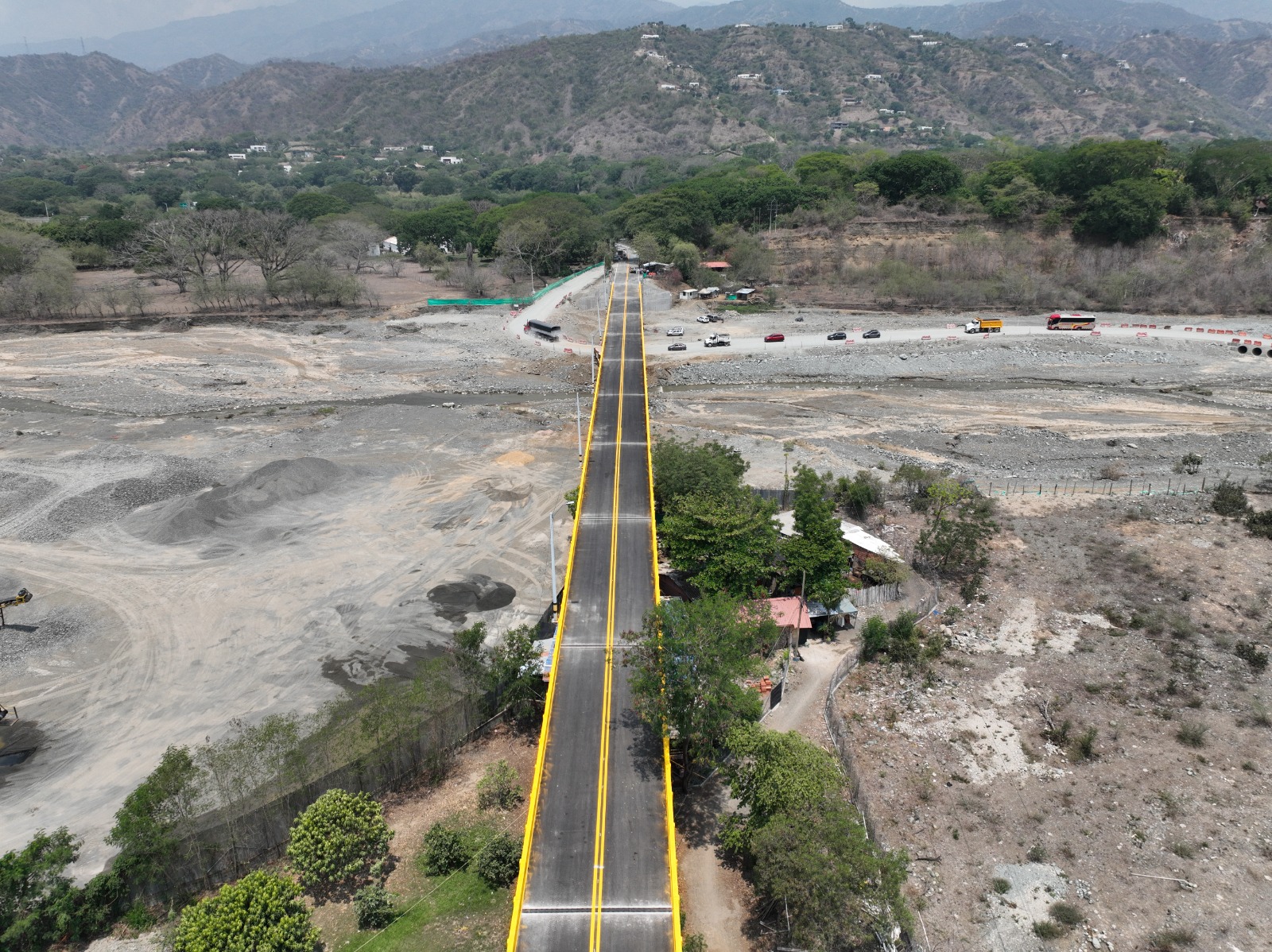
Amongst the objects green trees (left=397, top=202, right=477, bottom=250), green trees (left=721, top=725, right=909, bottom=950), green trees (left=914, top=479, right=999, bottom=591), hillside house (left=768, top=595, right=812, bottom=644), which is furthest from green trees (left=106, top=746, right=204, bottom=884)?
green trees (left=397, top=202, right=477, bottom=250)

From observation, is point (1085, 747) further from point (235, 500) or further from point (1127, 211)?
point (1127, 211)

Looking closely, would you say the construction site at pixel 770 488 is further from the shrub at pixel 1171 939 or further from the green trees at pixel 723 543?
the green trees at pixel 723 543

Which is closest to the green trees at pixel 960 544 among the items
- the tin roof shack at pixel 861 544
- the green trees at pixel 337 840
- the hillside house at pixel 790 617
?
the tin roof shack at pixel 861 544

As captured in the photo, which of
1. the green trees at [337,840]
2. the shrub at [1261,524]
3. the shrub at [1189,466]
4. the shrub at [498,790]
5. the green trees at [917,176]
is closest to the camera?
the green trees at [337,840]

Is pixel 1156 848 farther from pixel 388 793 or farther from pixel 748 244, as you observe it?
pixel 748 244

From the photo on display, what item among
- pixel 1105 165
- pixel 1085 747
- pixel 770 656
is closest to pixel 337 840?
pixel 770 656

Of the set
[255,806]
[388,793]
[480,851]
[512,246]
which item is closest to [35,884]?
[255,806]
